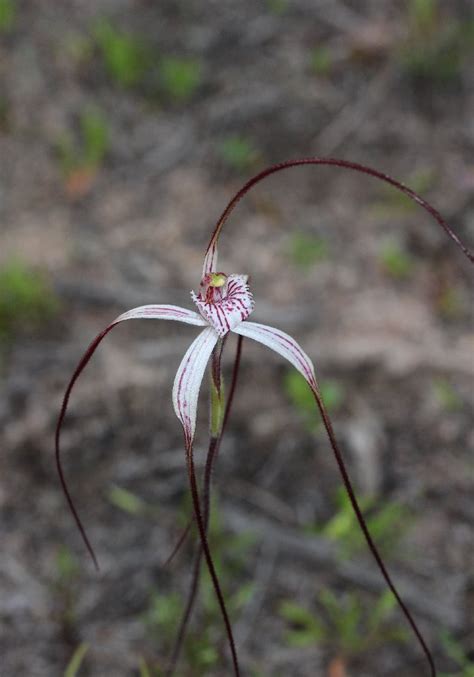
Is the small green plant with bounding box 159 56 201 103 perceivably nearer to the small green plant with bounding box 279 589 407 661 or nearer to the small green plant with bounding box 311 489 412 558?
the small green plant with bounding box 311 489 412 558

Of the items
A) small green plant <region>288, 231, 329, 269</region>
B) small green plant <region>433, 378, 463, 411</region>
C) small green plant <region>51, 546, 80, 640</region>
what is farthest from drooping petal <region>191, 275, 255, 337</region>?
small green plant <region>288, 231, 329, 269</region>

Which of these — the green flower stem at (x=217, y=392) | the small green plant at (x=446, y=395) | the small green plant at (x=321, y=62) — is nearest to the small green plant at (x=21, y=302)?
the small green plant at (x=446, y=395)

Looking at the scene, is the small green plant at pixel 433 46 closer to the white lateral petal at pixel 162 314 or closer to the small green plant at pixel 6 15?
the small green plant at pixel 6 15

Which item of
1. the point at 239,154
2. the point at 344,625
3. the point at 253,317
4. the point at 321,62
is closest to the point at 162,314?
the point at 344,625

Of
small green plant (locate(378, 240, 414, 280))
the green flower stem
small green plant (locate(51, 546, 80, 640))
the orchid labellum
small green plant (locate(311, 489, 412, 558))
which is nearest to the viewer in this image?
the orchid labellum

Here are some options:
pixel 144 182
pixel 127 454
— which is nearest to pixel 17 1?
pixel 144 182

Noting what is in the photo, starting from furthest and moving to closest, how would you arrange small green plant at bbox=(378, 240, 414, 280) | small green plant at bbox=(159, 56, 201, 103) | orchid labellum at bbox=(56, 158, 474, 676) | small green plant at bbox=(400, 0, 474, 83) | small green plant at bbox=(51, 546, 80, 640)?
1. small green plant at bbox=(400, 0, 474, 83)
2. small green plant at bbox=(159, 56, 201, 103)
3. small green plant at bbox=(378, 240, 414, 280)
4. small green plant at bbox=(51, 546, 80, 640)
5. orchid labellum at bbox=(56, 158, 474, 676)

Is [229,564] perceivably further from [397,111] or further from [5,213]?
[397,111]
